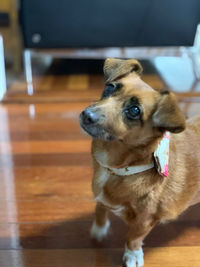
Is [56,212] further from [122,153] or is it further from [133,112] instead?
[133,112]

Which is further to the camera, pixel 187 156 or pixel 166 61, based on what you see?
pixel 166 61

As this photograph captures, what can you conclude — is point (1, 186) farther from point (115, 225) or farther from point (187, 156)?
point (187, 156)

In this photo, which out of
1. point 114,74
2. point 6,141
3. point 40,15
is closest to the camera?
point 114,74

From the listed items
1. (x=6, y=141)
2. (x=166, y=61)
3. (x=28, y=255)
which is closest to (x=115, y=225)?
(x=28, y=255)

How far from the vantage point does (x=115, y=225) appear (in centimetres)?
112

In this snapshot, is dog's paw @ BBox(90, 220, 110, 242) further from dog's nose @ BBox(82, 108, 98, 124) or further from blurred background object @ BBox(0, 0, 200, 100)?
blurred background object @ BBox(0, 0, 200, 100)

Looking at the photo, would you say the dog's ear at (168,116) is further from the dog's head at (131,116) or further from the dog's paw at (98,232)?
the dog's paw at (98,232)

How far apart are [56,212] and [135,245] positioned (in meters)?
0.35

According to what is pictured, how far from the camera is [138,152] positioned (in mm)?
787

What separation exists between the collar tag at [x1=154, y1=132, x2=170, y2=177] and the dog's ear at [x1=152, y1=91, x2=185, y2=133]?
0.08 metres

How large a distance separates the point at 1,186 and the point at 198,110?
132cm

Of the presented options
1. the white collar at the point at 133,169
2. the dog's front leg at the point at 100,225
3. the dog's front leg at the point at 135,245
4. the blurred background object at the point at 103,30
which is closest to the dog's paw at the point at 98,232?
the dog's front leg at the point at 100,225

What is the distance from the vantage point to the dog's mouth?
744mm

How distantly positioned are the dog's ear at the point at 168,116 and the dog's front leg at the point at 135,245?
0.34 m
